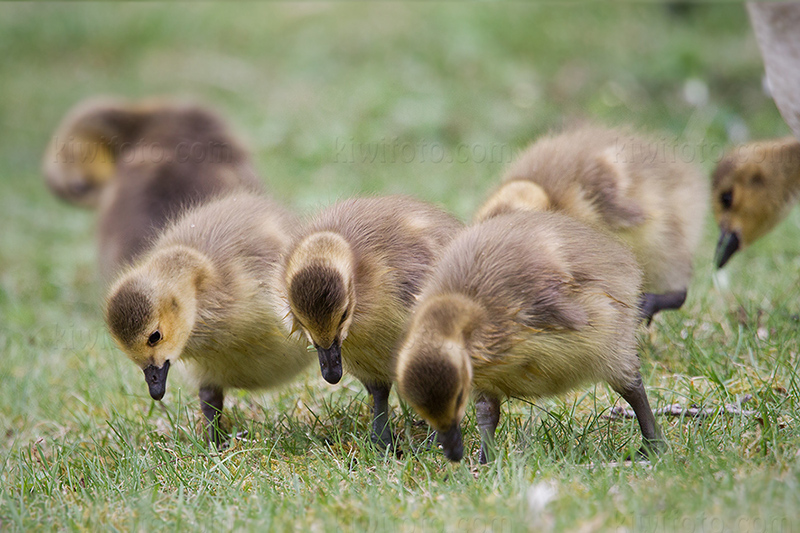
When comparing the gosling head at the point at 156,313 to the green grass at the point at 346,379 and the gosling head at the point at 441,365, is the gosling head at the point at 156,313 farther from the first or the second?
the gosling head at the point at 441,365

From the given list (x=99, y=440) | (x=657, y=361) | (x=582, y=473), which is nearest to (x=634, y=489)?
(x=582, y=473)

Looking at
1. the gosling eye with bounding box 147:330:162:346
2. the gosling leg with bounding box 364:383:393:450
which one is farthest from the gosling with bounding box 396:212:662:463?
the gosling eye with bounding box 147:330:162:346

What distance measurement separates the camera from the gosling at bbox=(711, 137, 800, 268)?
4480 mm

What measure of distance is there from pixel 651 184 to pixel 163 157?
305 centimetres

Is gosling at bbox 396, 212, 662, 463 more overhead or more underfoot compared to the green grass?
more overhead

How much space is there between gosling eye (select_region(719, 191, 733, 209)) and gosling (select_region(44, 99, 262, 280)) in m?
2.49

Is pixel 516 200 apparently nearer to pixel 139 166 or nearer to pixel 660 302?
pixel 660 302

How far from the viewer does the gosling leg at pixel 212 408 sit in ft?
11.6

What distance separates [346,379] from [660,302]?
1.53 m

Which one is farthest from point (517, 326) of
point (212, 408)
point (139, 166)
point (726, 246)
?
point (139, 166)
